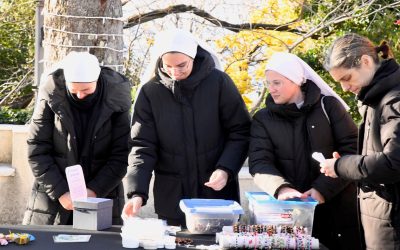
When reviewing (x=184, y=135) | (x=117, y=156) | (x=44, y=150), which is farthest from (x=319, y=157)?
(x=44, y=150)

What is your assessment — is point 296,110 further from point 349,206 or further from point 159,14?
point 159,14

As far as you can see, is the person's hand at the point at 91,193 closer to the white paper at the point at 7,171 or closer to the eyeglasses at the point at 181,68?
the eyeglasses at the point at 181,68

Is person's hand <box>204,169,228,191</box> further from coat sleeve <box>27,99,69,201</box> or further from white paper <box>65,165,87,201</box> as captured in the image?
coat sleeve <box>27,99,69,201</box>

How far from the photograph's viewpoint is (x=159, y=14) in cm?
884

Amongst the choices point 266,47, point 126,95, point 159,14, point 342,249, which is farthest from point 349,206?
point 159,14

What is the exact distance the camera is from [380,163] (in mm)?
3123

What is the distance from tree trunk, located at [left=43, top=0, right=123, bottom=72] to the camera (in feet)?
18.5

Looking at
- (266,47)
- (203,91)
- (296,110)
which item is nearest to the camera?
(296,110)

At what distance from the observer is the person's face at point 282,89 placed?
3.67m

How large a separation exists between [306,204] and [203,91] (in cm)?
84

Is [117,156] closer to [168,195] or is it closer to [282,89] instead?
[168,195]

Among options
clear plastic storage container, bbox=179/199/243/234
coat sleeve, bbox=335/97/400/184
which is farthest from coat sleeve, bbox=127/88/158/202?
coat sleeve, bbox=335/97/400/184

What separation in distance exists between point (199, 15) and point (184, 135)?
504cm

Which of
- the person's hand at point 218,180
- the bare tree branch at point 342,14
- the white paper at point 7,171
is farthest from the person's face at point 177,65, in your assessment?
the bare tree branch at point 342,14
